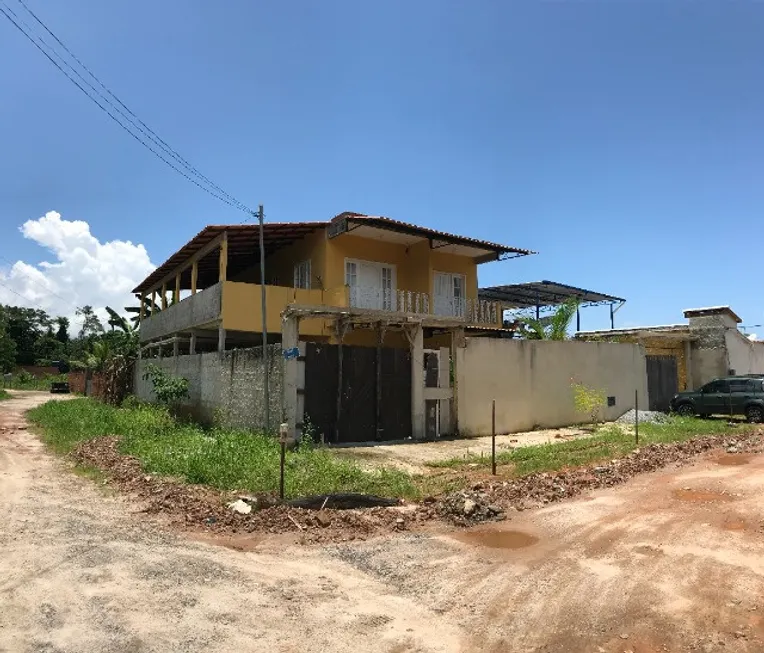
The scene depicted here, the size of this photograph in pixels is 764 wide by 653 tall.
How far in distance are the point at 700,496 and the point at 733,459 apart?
13.9ft

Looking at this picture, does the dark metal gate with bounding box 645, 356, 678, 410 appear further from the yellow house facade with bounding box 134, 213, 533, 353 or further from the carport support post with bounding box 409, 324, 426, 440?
the carport support post with bounding box 409, 324, 426, 440

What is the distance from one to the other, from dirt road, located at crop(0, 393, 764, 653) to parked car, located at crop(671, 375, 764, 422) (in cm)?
1364

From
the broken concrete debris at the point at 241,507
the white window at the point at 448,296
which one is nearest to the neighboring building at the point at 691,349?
the white window at the point at 448,296

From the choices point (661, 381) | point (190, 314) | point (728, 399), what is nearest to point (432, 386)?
point (190, 314)

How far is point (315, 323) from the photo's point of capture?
19312 millimetres

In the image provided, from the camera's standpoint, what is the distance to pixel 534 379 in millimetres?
17703

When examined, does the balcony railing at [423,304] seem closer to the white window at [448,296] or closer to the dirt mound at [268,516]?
the white window at [448,296]

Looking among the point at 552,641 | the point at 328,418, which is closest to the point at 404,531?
the point at 552,641

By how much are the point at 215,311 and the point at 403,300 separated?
677 cm

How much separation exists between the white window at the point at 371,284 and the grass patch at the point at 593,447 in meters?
8.73

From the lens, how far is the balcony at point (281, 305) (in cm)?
1808

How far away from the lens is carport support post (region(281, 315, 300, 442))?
12.9 m

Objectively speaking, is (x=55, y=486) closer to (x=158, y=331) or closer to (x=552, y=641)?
(x=552, y=641)

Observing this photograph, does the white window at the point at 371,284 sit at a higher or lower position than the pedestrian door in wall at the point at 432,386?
higher
